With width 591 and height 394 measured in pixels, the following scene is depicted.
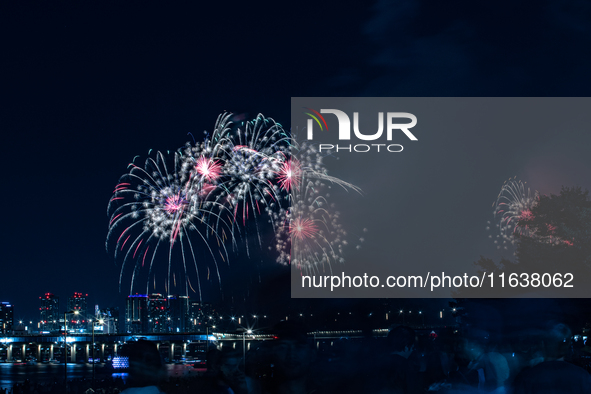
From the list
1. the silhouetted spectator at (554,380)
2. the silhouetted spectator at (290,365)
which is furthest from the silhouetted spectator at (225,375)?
the silhouetted spectator at (554,380)

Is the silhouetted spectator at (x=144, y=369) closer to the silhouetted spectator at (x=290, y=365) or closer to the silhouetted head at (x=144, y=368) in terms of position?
the silhouetted head at (x=144, y=368)

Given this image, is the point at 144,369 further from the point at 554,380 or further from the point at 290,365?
the point at 554,380

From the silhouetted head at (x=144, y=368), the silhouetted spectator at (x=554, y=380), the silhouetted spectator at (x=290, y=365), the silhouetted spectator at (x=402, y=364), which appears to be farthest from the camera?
the silhouetted spectator at (x=402, y=364)

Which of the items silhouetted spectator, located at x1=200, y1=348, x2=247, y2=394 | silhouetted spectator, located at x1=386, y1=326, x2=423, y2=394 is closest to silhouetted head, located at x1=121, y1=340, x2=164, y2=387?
silhouetted spectator, located at x1=200, y1=348, x2=247, y2=394

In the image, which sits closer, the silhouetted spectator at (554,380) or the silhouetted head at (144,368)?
the silhouetted spectator at (554,380)

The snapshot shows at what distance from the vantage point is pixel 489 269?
34562mm

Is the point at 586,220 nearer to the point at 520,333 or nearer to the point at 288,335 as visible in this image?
the point at 520,333

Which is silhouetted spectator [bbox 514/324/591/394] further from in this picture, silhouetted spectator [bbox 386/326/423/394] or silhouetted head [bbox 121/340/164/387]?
silhouetted head [bbox 121/340/164/387]

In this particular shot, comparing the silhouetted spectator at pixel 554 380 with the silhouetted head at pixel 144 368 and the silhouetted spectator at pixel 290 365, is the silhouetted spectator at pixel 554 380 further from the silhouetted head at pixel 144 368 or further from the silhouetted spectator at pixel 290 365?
the silhouetted head at pixel 144 368

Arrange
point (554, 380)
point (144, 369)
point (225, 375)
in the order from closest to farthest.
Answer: point (554, 380) → point (144, 369) → point (225, 375)

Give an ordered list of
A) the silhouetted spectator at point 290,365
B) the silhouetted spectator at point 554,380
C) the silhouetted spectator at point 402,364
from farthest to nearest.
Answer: the silhouetted spectator at point 402,364
the silhouetted spectator at point 290,365
the silhouetted spectator at point 554,380

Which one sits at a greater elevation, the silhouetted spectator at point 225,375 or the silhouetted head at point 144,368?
the silhouetted head at point 144,368

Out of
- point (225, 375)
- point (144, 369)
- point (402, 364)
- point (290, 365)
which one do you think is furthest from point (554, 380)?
point (144, 369)

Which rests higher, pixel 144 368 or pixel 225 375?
pixel 144 368
